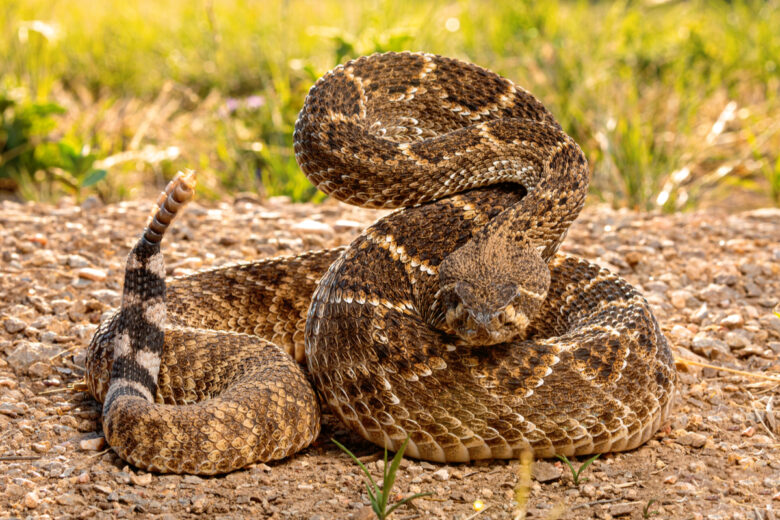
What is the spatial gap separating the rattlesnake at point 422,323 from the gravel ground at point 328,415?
6.0 inches

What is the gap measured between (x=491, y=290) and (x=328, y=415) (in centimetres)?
144

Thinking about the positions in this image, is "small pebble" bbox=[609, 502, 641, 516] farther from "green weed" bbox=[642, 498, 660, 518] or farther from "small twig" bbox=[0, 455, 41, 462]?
"small twig" bbox=[0, 455, 41, 462]

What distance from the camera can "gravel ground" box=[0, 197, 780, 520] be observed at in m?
3.95

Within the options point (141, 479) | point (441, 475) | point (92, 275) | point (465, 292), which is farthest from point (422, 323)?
point (92, 275)

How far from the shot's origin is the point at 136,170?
10109 millimetres

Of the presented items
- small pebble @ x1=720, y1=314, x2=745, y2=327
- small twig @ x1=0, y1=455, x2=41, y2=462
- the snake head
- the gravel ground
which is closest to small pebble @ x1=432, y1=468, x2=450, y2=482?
the gravel ground

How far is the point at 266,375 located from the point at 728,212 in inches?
267

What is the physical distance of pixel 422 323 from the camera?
455 centimetres

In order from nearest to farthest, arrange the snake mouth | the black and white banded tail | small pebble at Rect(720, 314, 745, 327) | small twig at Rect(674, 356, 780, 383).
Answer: the snake mouth < the black and white banded tail < small twig at Rect(674, 356, 780, 383) < small pebble at Rect(720, 314, 745, 327)

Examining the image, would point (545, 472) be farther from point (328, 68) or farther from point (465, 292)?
point (328, 68)

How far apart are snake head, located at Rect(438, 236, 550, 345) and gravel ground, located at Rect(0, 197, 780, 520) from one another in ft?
2.45

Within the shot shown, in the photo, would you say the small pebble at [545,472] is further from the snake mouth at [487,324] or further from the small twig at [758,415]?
the small twig at [758,415]

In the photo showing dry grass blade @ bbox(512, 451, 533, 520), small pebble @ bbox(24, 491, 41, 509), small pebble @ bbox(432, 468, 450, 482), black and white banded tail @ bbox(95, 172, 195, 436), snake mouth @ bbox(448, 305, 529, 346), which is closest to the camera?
dry grass blade @ bbox(512, 451, 533, 520)

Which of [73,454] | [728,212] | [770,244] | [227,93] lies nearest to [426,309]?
[73,454]
